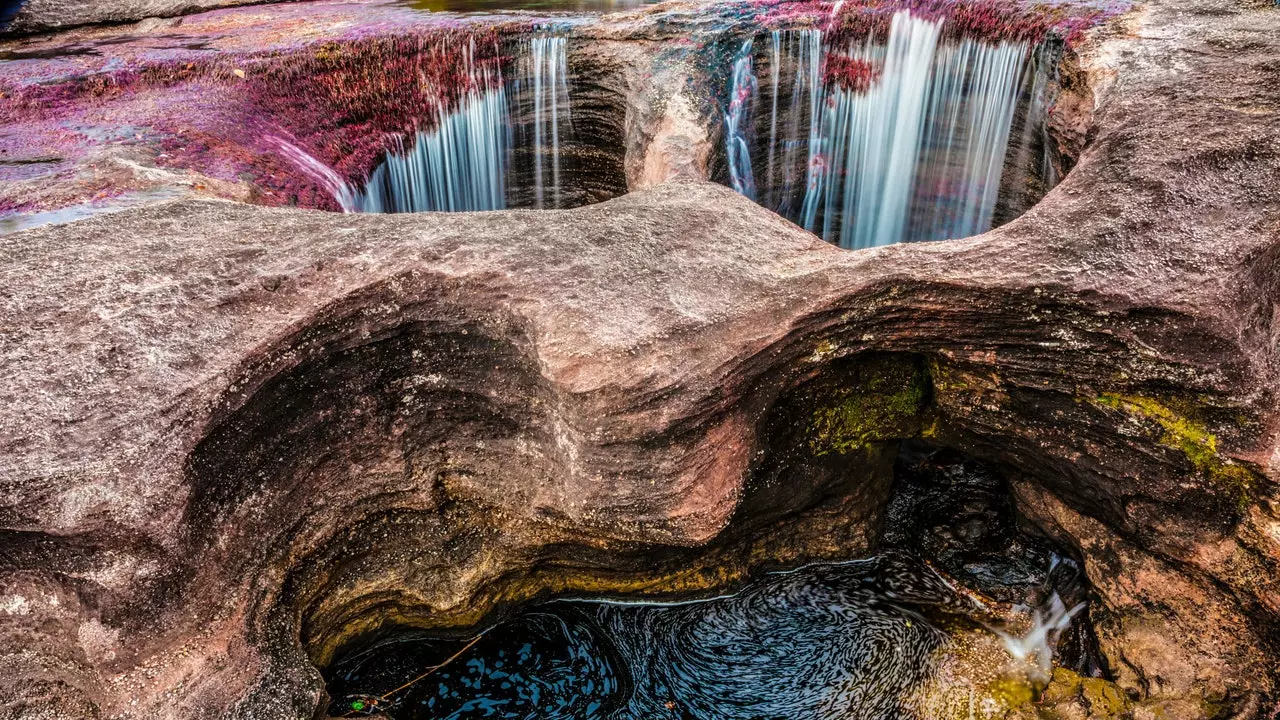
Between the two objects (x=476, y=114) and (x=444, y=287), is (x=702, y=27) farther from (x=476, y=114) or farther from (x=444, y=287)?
(x=444, y=287)

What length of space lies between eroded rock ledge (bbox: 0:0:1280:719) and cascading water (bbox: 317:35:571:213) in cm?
372

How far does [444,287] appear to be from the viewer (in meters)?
4.35

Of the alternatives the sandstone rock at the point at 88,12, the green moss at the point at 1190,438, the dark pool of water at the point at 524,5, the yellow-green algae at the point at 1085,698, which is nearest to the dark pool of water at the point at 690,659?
the yellow-green algae at the point at 1085,698

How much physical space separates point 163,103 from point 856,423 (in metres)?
6.54

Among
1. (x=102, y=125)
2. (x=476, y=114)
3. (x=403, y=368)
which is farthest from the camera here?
(x=476, y=114)

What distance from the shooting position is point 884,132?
827 cm

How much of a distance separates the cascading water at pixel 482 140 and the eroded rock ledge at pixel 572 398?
147 inches

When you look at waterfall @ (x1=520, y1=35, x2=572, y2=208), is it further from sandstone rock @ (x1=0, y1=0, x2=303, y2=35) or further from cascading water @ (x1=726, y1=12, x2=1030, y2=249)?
sandstone rock @ (x1=0, y1=0, x2=303, y2=35)

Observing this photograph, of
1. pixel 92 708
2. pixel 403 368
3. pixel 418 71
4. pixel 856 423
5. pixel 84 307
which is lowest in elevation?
pixel 92 708

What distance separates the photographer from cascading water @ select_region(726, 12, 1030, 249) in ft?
25.2

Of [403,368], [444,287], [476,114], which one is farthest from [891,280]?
[476,114]

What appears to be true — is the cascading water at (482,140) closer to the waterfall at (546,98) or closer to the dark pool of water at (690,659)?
the waterfall at (546,98)

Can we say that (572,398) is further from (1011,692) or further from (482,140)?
(482,140)

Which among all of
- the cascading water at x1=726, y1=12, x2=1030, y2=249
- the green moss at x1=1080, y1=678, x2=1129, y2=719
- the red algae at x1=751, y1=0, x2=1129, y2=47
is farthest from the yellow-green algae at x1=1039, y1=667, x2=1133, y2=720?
the red algae at x1=751, y1=0, x2=1129, y2=47
